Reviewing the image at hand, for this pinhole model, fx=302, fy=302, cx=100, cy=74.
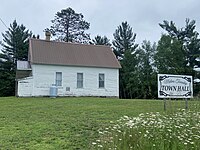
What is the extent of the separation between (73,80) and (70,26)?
94.4ft

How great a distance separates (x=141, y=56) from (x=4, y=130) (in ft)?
120

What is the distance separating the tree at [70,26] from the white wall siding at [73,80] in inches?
1024

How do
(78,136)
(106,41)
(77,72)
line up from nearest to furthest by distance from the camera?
(78,136) → (77,72) → (106,41)

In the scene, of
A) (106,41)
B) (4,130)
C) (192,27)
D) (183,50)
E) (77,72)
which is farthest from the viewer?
(106,41)

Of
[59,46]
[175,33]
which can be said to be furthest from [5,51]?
[175,33]

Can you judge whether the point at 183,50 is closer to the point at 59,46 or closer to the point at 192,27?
the point at 192,27

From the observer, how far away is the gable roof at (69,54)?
26422 mm

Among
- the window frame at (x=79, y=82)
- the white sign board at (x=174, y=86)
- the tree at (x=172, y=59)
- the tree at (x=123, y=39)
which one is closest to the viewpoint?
the white sign board at (x=174, y=86)

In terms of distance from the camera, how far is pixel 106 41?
5194cm

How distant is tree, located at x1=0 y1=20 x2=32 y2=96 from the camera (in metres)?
41.2

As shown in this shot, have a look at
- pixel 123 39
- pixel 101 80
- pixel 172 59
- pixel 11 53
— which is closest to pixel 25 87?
pixel 101 80

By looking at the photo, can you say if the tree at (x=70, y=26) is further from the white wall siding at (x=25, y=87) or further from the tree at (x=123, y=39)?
the white wall siding at (x=25, y=87)

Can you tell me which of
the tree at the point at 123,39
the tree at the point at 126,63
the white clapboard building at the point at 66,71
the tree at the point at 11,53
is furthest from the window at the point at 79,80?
the tree at the point at 123,39

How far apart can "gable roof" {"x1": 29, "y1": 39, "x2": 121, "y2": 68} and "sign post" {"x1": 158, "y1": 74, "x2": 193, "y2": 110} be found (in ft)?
48.8
